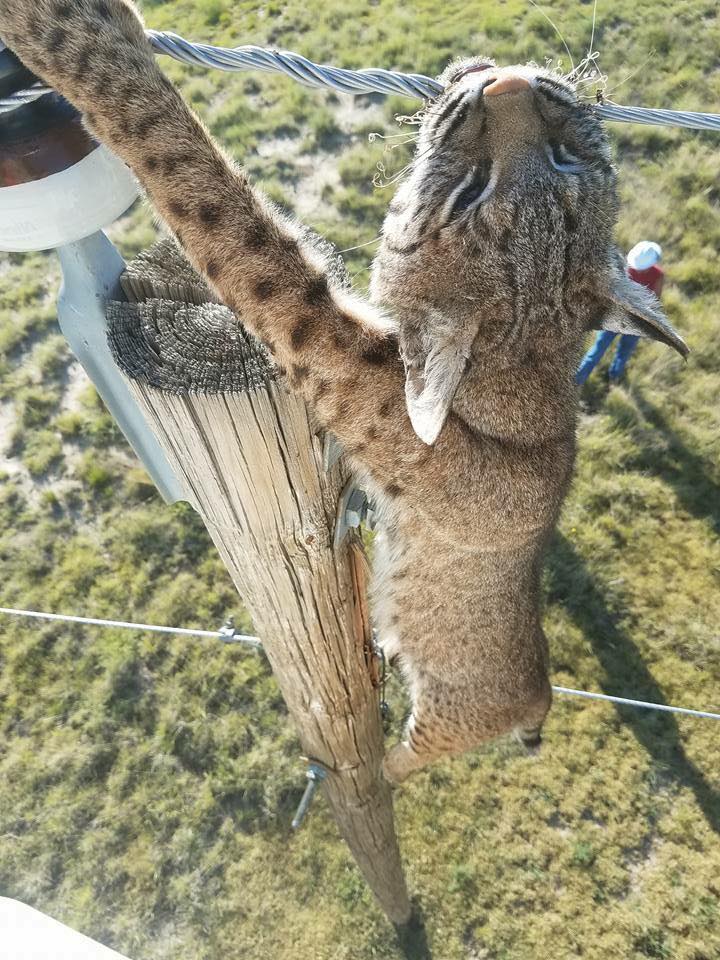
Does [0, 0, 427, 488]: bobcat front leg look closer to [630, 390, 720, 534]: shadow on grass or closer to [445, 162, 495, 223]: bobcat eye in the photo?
[445, 162, 495, 223]: bobcat eye

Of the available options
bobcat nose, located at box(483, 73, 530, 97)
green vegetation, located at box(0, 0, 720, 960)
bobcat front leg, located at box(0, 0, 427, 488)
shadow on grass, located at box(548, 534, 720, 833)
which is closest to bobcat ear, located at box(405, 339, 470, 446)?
bobcat front leg, located at box(0, 0, 427, 488)

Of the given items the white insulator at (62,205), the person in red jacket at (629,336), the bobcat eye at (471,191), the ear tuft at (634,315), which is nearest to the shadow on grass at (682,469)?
the person in red jacket at (629,336)

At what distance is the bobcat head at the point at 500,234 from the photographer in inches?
90.2

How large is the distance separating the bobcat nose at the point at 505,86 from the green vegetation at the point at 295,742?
4286 millimetres

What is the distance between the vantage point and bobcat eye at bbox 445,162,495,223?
2.35 m

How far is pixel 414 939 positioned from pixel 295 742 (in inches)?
57.2

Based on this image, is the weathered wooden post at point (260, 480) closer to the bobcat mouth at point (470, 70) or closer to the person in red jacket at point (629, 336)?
the bobcat mouth at point (470, 70)

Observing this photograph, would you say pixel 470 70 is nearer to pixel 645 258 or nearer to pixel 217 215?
pixel 217 215

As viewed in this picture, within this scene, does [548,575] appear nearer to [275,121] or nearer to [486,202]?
[486,202]

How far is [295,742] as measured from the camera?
17.3ft

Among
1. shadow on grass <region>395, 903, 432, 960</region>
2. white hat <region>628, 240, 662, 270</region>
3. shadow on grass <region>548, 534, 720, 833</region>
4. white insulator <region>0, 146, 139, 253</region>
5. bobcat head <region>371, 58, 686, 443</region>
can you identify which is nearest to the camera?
white insulator <region>0, 146, 139, 253</region>

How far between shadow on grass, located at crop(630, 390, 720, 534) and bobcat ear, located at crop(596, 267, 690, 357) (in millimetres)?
3932

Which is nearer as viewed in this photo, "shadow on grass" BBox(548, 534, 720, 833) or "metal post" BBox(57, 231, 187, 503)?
"metal post" BBox(57, 231, 187, 503)

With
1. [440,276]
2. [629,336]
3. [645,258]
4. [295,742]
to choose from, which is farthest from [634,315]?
[645,258]
